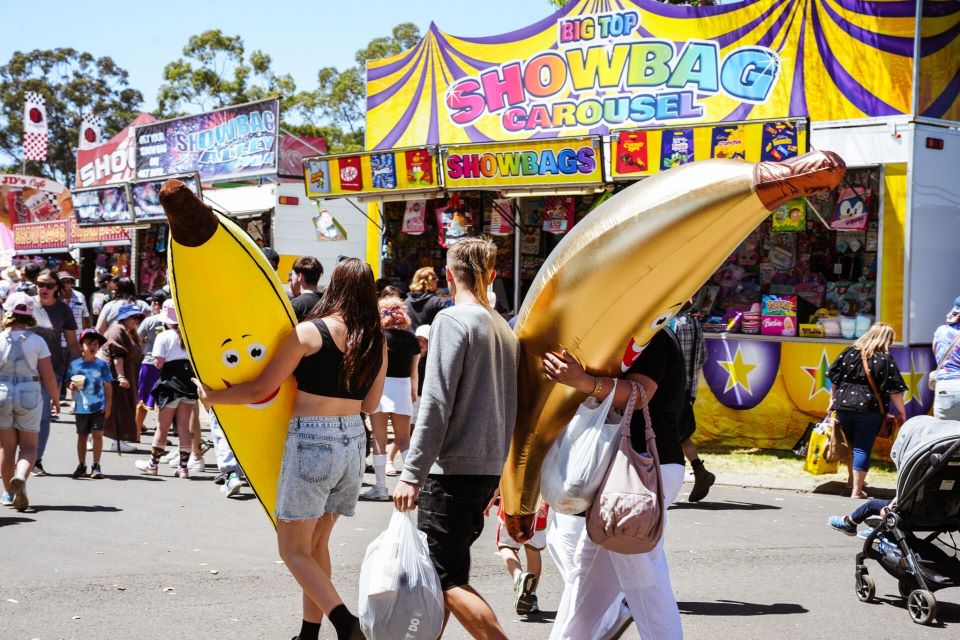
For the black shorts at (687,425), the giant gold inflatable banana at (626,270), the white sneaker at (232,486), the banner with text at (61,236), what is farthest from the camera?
the banner with text at (61,236)

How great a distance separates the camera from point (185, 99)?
4694 cm

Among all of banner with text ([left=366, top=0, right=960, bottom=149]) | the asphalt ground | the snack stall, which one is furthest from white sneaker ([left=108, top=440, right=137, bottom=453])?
banner with text ([left=366, top=0, right=960, bottom=149])

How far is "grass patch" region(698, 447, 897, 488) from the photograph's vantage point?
446 inches

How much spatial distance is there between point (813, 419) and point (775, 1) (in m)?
4.92

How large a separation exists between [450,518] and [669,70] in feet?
33.9

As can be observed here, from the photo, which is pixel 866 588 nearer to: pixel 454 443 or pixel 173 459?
pixel 454 443

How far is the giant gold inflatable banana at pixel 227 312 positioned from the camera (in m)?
5.02

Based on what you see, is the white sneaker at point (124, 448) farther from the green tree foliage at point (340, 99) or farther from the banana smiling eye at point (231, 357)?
the green tree foliage at point (340, 99)

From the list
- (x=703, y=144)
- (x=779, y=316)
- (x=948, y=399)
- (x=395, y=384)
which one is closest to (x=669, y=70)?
(x=703, y=144)

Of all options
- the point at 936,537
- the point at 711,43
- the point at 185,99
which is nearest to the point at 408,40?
the point at 185,99

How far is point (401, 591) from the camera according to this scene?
14.2 ft

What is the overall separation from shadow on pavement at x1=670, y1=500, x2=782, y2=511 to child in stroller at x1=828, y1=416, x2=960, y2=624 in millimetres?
2954

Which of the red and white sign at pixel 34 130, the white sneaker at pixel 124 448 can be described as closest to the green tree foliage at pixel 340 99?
the red and white sign at pixel 34 130

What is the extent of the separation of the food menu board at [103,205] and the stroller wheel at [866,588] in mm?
19577
